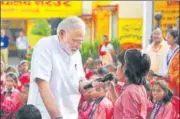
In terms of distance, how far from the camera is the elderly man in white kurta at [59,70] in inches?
185

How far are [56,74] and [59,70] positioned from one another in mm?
40

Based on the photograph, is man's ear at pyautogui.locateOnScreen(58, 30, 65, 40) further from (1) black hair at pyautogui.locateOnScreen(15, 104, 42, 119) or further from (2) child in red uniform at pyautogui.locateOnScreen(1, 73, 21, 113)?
(2) child in red uniform at pyautogui.locateOnScreen(1, 73, 21, 113)

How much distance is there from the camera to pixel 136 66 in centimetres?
511

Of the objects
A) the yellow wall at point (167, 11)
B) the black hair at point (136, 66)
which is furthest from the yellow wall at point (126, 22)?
the black hair at point (136, 66)

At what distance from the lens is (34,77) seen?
471 cm

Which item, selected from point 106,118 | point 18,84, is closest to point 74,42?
point 106,118

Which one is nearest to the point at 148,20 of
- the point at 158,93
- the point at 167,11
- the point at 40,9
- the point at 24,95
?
the point at 167,11

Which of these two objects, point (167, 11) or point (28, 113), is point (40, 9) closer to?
point (167, 11)

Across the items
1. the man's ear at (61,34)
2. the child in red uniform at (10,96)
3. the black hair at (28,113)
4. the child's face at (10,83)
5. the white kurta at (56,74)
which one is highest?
the man's ear at (61,34)

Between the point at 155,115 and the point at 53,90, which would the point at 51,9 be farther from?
the point at 53,90

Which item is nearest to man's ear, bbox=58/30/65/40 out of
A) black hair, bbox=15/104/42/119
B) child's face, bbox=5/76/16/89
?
black hair, bbox=15/104/42/119

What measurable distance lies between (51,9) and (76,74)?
17798 millimetres

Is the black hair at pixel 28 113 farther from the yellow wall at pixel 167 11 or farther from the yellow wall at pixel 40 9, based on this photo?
the yellow wall at pixel 40 9

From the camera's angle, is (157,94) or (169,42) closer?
(157,94)
